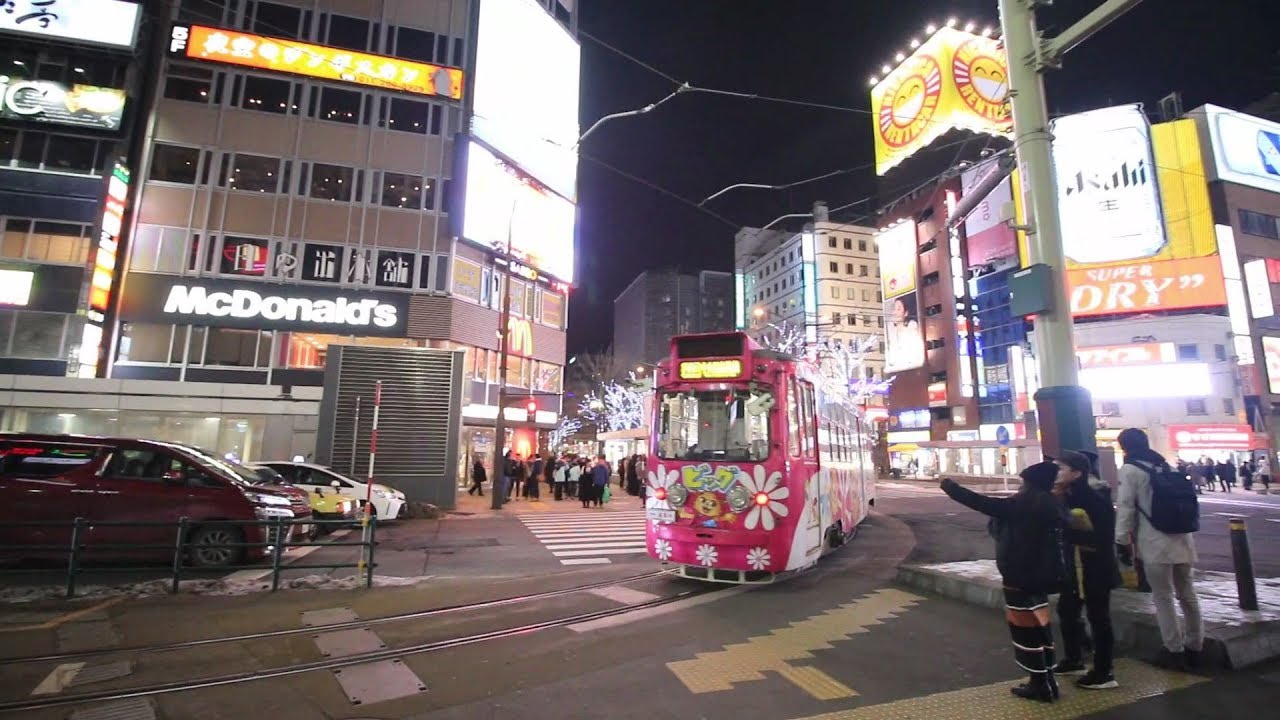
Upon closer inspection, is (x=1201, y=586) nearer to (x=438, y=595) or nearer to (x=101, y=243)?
(x=438, y=595)

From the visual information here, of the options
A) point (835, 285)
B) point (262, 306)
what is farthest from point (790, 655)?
point (835, 285)

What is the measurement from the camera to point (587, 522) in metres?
Answer: 17.5

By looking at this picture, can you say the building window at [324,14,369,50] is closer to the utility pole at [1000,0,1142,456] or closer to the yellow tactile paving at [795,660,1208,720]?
the utility pole at [1000,0,1142,456]

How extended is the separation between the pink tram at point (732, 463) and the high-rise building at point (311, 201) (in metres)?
18.2

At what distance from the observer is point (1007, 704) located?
4492mm

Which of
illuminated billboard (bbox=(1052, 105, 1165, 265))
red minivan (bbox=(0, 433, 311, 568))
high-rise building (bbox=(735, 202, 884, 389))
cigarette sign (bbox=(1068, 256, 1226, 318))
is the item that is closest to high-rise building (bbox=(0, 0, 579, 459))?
red minivan (bbox=(0, 433, 311, 568))

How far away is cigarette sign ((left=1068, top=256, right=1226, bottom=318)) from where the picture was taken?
134ft

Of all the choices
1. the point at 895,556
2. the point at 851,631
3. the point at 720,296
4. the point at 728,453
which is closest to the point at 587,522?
the point at 895,556

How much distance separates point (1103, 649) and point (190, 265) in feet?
105

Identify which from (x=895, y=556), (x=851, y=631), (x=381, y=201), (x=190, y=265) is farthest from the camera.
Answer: (x=381, y=201)

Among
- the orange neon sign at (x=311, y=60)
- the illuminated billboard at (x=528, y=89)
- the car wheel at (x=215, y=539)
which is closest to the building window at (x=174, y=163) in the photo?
the orange neon sign at (x=311, y=60)

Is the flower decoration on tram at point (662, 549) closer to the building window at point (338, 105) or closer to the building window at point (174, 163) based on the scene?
the building window at point (338, 105)

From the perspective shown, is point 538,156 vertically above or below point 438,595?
above

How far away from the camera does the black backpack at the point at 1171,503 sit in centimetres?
496
